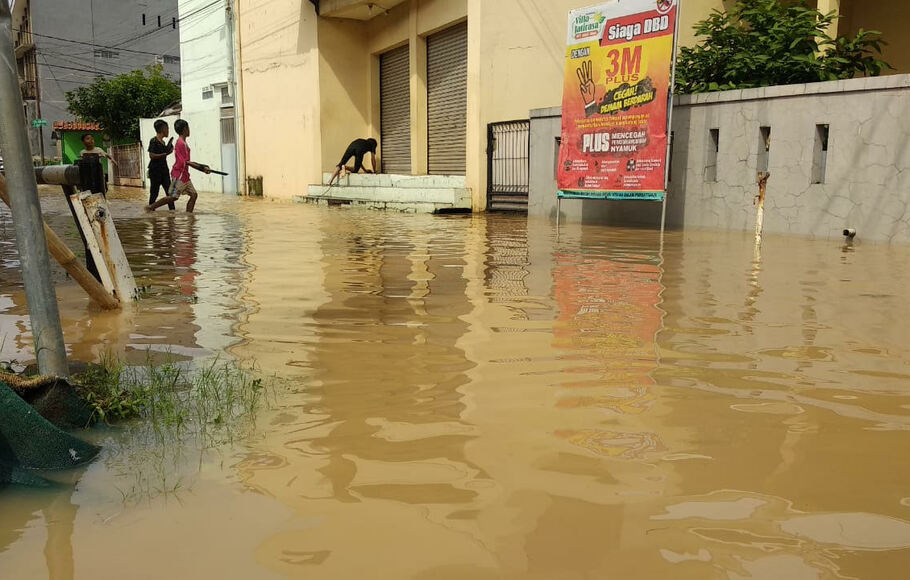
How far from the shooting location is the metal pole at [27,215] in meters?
2.57

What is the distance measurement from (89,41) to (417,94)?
37.4 meters

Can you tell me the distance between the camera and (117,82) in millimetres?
38281

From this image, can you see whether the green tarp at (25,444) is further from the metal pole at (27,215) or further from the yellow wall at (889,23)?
the yellow wall at (889,23)

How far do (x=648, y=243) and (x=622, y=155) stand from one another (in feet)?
6.58

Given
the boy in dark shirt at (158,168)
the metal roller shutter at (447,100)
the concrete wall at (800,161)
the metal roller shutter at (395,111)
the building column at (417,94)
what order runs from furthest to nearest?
1. the metal roller shutter at (395,111)
2. the building column at (417,94)
3. the metal roller shutter at (447,100)
4. the boy in dark shirt at (158,168)
5. the concrete wall at (800,161)

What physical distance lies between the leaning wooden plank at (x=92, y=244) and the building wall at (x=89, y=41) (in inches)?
1881

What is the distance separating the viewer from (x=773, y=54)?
1078cm

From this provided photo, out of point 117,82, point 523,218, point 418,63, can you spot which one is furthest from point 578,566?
point 117,82

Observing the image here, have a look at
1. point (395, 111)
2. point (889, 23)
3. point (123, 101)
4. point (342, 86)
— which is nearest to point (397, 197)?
point (395, 111)

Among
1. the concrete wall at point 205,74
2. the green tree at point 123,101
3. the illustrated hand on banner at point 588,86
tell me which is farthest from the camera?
the green tree at point 123,101

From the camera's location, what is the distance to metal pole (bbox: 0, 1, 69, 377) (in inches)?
101

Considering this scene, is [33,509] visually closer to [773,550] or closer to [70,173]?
[773,550]

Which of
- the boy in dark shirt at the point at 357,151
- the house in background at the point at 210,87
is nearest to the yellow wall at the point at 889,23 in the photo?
the boy in dark shirt at the point at 357,151

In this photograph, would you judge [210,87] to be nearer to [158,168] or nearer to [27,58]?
[158,168]
